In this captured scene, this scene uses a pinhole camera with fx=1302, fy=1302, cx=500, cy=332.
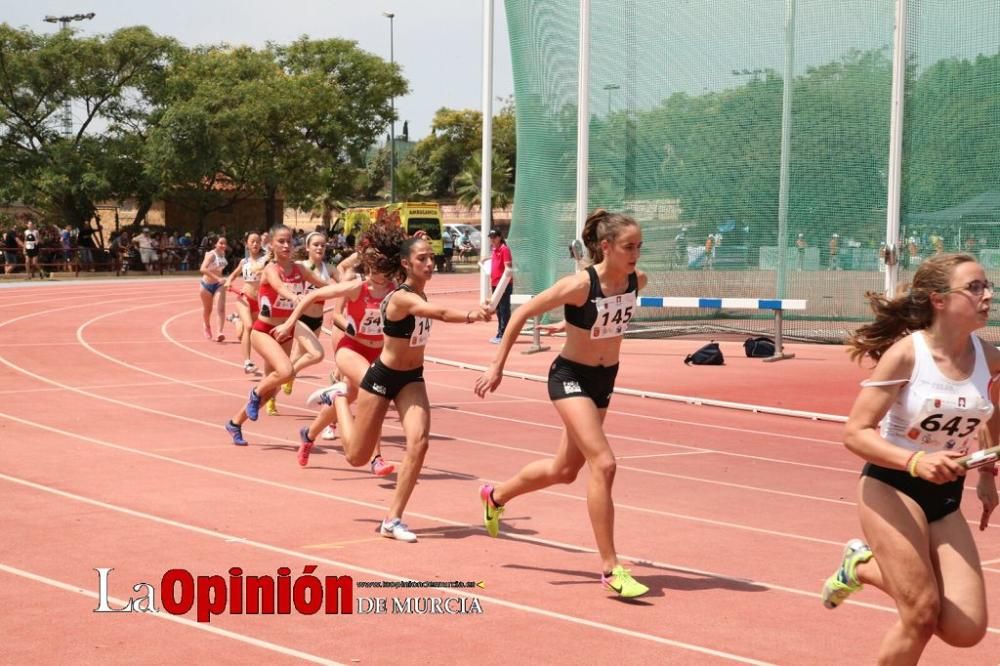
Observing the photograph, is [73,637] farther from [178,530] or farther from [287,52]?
[287,52]

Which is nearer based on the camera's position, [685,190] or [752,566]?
[752,566]

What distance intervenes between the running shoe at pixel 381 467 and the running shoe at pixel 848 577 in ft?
17.3

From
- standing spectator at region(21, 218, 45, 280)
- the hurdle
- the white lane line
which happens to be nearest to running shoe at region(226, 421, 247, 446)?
the white lane line

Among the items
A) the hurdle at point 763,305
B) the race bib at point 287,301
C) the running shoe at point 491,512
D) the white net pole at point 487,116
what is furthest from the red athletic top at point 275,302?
the white net pole at point 487,116

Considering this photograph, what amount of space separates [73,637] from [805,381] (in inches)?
544

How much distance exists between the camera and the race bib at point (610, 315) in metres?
7.31

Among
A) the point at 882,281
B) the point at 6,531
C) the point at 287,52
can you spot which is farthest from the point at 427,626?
the point at 287,52

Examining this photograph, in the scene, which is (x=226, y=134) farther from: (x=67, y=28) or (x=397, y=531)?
(x=397, y=531)

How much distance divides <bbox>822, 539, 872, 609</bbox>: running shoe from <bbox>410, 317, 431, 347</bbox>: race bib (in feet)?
12.7

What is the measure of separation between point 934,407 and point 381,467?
6.12m

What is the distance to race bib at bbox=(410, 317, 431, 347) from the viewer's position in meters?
8.65

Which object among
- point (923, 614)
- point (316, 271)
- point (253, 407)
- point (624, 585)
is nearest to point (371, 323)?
point (253, 407)

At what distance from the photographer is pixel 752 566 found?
7824mm

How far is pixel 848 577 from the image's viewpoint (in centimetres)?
529
